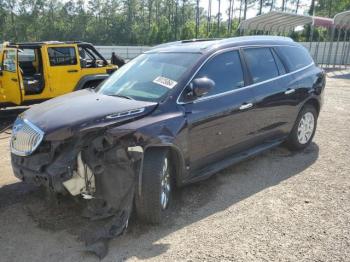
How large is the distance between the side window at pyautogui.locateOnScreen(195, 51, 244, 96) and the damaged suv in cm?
1

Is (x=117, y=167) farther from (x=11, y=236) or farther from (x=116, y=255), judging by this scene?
(x=11, y=236)

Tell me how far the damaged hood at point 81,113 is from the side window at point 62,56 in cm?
538

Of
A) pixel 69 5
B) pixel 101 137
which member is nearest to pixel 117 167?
pixel 101 137

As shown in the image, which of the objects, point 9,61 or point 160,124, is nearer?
point 160,124

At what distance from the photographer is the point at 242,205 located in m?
4.24

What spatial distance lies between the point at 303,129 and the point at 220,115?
222 centimetres

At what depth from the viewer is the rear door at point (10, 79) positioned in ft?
28.4

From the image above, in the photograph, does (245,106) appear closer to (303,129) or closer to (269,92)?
(269,92)

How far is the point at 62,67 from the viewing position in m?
9.31

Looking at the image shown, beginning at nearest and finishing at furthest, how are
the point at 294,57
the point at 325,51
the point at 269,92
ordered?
the point at 269,92 → the point at 294,57 → the point at 325,51

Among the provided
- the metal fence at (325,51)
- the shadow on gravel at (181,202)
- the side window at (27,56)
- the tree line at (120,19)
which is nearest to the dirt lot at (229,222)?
the shadow on gravel at (181,202)

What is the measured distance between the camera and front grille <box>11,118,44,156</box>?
3.54 meters

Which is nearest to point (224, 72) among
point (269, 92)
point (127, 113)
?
point (269, 92)

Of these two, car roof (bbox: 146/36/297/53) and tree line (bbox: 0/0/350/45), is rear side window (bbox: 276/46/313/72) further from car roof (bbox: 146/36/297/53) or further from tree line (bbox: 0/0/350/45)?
tree line (bbox: 0/0/350/45)
